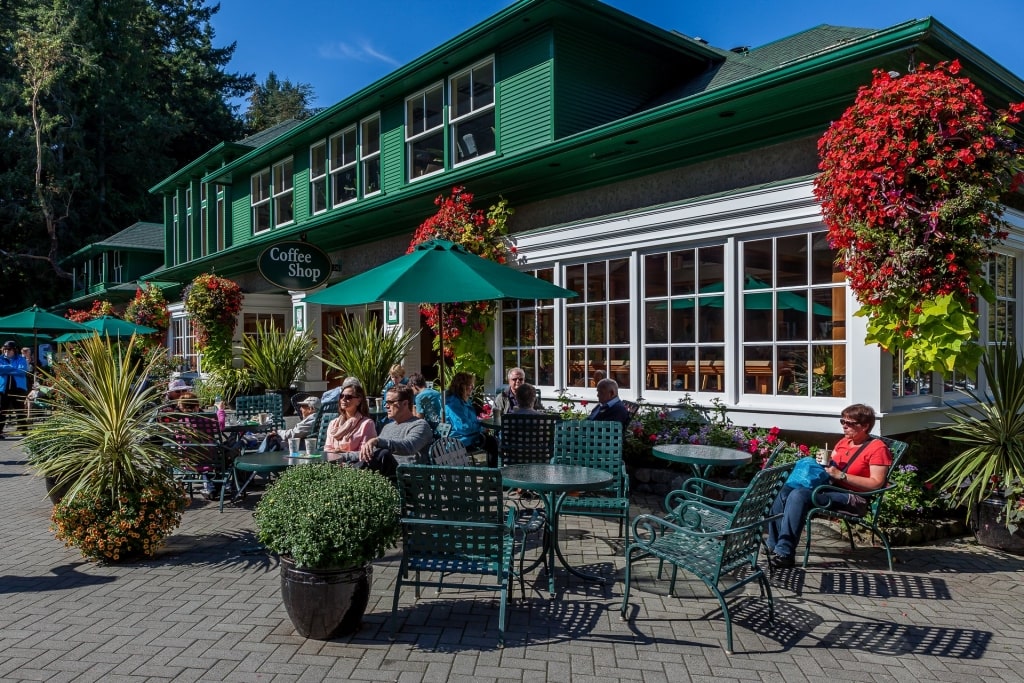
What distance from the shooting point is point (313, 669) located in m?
3.35

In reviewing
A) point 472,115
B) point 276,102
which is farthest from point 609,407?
point 276,102

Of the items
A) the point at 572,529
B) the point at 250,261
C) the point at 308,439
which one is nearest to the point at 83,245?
the point at 250,261

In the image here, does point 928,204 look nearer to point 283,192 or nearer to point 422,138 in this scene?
point 422,138

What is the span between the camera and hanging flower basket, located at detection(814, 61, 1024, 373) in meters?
5.10

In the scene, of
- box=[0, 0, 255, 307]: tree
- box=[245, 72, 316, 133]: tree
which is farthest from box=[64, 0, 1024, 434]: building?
box=[245, 72, 316, 133]: tree

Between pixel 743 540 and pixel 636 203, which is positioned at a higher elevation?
pixel 636 203

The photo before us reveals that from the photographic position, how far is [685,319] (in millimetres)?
7484

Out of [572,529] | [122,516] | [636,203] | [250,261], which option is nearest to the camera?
[122,516]

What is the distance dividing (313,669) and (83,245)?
3709 cm

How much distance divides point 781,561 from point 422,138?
31.1ft

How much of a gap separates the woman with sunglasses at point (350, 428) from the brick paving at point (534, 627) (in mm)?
983

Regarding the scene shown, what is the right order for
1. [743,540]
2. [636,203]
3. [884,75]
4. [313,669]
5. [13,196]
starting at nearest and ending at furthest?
[313,669] → [743,540] → [884,75] → [636,203] → [13,196]

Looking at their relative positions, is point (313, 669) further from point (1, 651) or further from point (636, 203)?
point (636, 203)

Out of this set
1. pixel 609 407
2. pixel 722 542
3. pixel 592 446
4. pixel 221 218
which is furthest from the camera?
pixel 221 218
